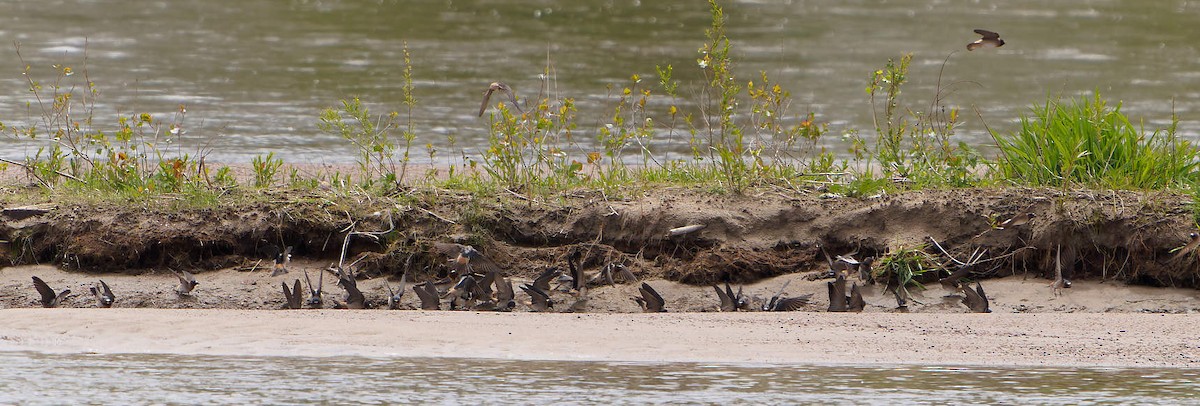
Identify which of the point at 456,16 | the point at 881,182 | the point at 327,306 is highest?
the point at 456,16

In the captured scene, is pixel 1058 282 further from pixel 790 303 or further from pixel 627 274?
pixel 627 274

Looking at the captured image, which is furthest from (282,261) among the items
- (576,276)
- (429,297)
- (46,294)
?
(576,276)

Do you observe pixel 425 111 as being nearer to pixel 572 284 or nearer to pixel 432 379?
pixel 572 284

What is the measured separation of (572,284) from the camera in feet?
20.0

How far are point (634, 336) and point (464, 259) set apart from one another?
115 cm

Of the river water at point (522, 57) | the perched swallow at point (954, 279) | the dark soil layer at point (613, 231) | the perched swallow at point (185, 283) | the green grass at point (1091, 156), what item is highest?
the river water at point (522, 57)

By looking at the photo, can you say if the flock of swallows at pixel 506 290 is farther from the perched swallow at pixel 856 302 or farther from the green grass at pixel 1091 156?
the green grass at pixel 1091 156

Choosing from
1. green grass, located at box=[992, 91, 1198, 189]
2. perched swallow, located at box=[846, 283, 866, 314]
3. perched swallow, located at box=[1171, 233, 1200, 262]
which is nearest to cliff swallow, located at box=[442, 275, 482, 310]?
perched swallow, located at box=[846, 283, 866, 314]

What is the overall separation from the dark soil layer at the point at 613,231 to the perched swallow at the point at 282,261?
8 centimetres

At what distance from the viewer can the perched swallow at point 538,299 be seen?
5.88m

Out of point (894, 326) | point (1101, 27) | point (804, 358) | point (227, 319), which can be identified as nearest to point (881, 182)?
point (894, 326)

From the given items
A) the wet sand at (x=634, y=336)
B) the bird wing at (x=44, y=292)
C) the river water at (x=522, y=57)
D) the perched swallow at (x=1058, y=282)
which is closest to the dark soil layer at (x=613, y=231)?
the perched swallow at (x=1058, y=282)

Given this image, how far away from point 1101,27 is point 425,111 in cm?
1206

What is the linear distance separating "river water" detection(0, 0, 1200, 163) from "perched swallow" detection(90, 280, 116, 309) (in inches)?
73.6
